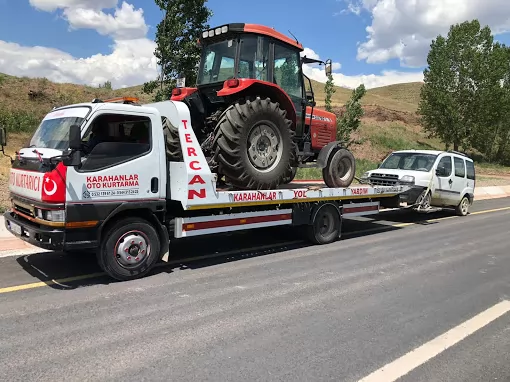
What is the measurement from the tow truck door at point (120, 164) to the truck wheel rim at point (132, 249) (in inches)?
19.0

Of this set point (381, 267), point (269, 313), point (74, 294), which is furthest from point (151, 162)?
point (381, 267)

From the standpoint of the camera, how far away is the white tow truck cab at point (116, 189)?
539cm

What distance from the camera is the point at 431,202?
12555mm

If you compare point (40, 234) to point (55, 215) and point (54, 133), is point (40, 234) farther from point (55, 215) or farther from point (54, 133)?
point (54, 133)

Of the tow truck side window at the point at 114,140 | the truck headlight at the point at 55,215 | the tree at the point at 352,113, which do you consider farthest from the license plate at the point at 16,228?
the tree at the point at 352,113

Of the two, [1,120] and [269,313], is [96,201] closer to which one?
[269,313]

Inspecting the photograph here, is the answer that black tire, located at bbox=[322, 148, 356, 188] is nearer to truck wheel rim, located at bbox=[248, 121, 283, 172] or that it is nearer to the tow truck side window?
truck wheel rim, located at bbox=[248, 121, 283, 172]

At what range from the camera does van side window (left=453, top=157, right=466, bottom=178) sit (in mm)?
13409

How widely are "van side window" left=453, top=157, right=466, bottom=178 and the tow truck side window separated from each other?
10484 mm

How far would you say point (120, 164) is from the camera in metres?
5.88

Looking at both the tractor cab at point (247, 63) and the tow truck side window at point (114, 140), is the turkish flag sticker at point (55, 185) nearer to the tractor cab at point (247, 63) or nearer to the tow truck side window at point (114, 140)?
the tow truck side window at point (114, 140)

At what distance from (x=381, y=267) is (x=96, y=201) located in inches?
175

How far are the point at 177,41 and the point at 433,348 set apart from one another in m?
13.4

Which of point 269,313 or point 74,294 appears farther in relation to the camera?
point 74,294
